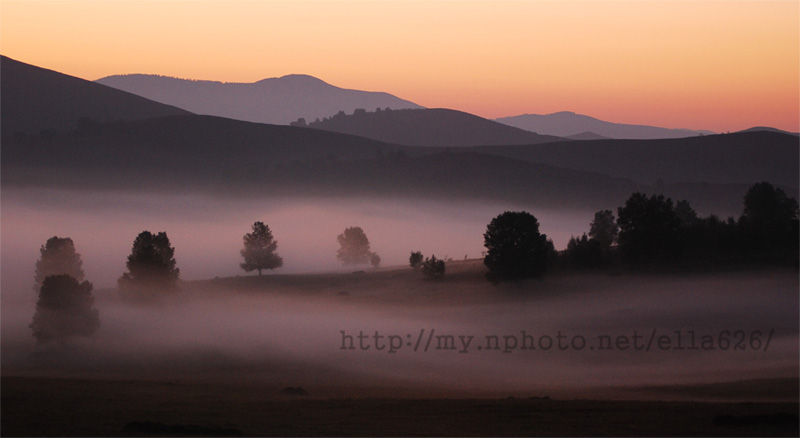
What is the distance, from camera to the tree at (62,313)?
78.2m

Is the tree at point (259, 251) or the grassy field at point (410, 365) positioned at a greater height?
the tree at point (259, 251)

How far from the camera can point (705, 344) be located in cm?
7019

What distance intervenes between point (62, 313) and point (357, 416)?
4464 cm

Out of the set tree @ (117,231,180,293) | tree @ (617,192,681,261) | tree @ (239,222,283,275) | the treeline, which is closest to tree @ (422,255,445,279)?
the treeline

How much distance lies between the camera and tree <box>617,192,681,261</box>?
99250 mm

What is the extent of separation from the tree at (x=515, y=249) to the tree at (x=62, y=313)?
1683 inches

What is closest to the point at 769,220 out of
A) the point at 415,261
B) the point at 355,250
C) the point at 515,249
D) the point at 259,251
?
the point at 515,249

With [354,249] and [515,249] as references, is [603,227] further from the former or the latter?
[354,249]

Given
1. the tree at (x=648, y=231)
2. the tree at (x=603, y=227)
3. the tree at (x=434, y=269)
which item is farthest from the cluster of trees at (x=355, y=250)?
the tree at (x=648, y=231)

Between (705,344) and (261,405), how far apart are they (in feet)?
128

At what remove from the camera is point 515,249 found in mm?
98062

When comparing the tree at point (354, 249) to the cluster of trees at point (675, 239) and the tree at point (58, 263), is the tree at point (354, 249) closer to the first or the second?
the cluster of trees at point (675, 239)

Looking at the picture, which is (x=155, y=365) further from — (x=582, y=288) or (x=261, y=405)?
(x=582, y=288)

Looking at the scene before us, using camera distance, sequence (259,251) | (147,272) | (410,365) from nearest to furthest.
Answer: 1. (410,365)
2. (147,272)
3. (259,251)
